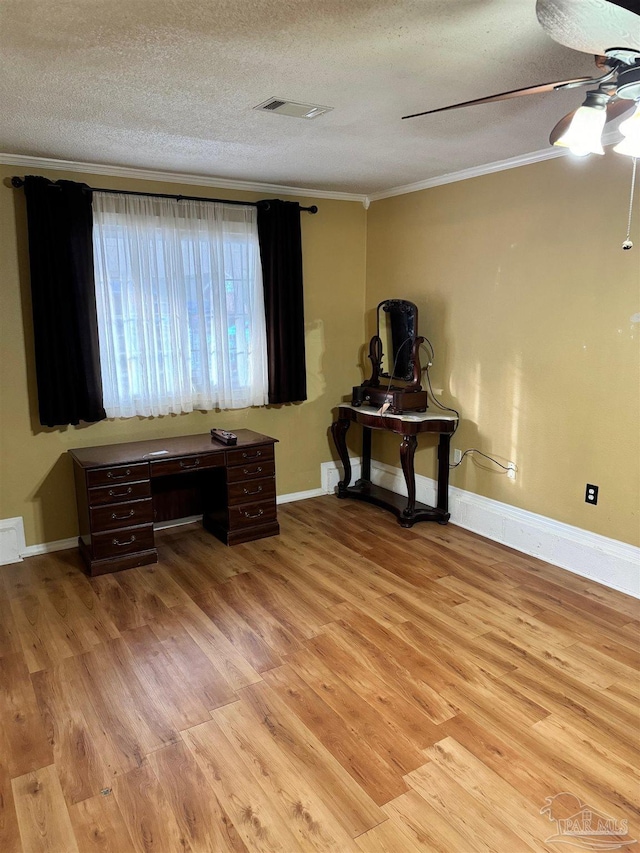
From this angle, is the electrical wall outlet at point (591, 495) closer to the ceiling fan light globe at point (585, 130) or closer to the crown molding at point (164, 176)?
the ceiling fan light globe at point (585, 130)

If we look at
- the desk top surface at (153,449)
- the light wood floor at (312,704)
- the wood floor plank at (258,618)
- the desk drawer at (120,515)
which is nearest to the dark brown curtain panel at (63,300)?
the desk top surface at (153,449)

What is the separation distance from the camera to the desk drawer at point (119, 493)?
3.39 meters

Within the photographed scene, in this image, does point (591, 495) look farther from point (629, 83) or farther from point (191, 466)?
point (191, 466)

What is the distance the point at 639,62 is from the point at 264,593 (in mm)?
2816

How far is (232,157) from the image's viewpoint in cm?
344

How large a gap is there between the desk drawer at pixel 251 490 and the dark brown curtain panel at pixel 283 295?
762 millimetres

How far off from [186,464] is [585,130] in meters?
2.77

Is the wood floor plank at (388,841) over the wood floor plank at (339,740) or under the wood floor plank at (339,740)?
over

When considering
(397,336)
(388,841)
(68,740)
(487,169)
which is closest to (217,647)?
(68,740)

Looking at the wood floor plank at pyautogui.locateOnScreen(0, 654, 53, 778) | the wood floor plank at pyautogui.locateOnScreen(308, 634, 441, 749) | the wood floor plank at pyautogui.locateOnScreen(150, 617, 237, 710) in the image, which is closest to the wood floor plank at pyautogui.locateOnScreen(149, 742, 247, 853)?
the wood floor plank at pyautogui.locateOnScreen(150, 617, 237, 710)

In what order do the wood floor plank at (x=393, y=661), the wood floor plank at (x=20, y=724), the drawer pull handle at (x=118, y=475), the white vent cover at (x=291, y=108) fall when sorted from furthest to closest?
the drawer pull handle at (x=118, y=475)
the white vent cover at (x=291, y=108)
the wood floor plank at (x=393, y=661)
the wood floor plank at (x=20, y=724)

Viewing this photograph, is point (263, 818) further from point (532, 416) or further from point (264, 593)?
point (532, 416)

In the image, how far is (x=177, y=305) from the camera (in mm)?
3980

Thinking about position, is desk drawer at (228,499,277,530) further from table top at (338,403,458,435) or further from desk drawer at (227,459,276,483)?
table top at (338,403,458,435)
